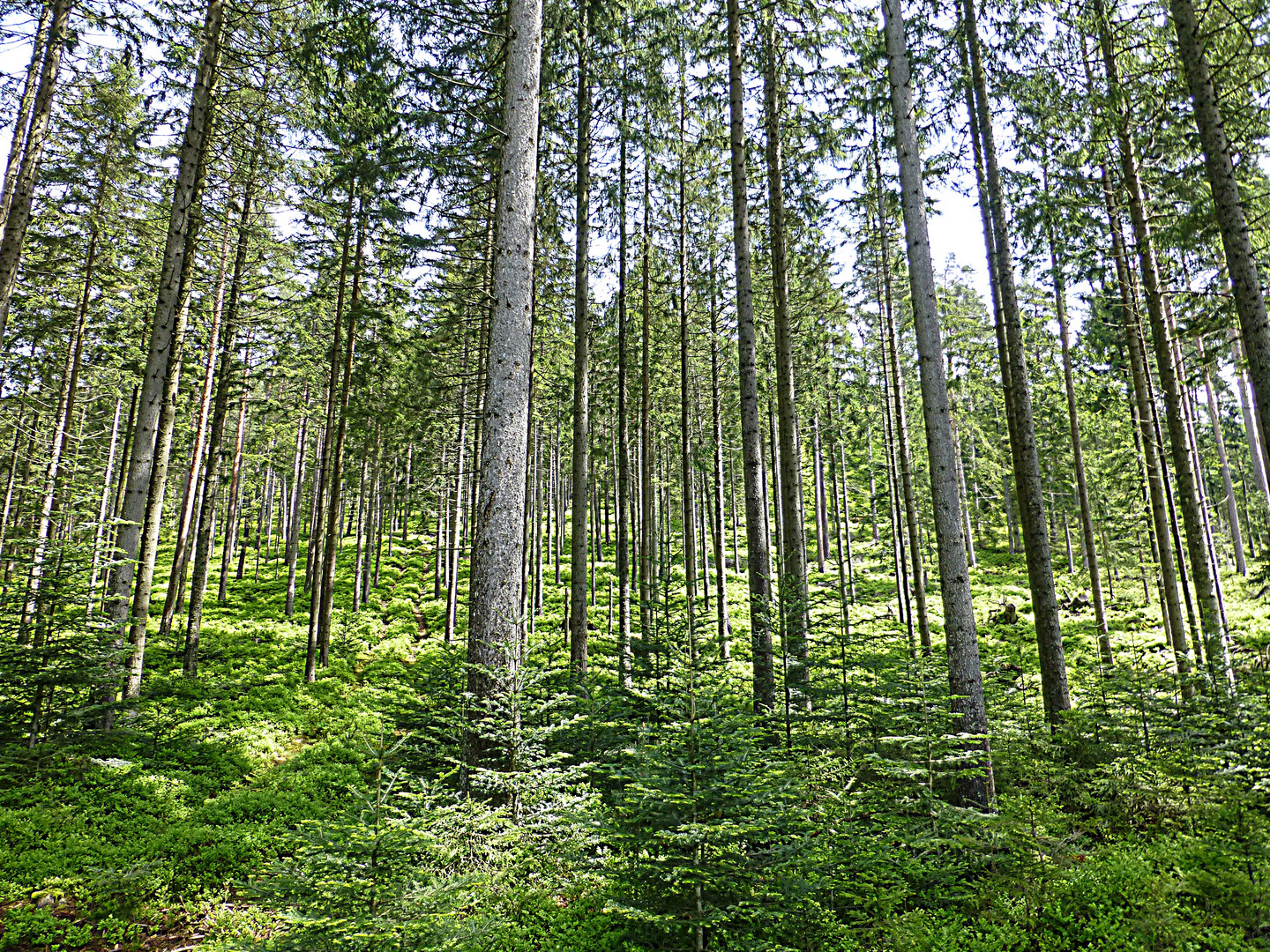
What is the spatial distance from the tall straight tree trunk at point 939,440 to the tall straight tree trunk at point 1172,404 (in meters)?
4.14

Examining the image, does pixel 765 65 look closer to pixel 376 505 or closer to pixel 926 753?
pixel 926 753

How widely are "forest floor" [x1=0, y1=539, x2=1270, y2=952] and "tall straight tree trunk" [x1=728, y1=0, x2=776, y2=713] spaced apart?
1308 millimetres

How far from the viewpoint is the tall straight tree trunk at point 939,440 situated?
7.00 metres

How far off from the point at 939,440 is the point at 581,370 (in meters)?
7.79

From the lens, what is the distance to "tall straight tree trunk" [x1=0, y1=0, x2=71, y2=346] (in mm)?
8883

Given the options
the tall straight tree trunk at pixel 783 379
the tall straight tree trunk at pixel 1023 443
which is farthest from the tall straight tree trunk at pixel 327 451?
the tall straight tree trunk at pixel 1023 443

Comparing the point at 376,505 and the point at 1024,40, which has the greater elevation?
the point at 1024,40

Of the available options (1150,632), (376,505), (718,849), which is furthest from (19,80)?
(1150,632)

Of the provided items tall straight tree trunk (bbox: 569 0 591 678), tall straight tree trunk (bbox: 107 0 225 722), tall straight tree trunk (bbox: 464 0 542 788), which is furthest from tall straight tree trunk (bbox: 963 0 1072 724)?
tall straight tree trunk (bbox: 107 0 225 722)

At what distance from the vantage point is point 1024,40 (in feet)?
34.9

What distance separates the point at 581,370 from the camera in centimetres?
1311

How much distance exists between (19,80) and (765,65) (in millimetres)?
12850

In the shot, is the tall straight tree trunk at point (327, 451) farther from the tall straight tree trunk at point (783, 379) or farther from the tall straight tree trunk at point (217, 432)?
the tall straight tree trunk at point (783, 379)

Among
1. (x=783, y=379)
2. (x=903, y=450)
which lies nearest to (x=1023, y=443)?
(x=783, y=379)
